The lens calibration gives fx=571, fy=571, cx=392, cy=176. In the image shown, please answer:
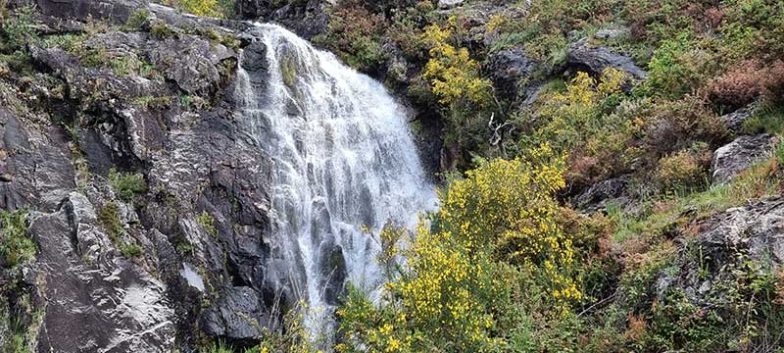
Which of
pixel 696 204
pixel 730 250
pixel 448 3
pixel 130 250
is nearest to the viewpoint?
pixel 730 250

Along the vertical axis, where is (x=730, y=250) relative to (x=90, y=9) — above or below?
below

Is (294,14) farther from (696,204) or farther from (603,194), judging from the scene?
(696,204)

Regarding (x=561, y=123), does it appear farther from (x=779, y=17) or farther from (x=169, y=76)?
(x=169, y=76)

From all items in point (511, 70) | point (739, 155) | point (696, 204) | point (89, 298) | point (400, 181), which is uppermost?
point (739, 155)

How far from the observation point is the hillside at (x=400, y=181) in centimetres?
717

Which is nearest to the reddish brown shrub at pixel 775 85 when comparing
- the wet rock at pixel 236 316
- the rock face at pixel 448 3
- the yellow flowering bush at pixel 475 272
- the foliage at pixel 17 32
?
the yellow flowering bush at pixel 475 272

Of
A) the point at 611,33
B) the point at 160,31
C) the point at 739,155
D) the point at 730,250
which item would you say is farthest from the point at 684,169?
the point at 160,31

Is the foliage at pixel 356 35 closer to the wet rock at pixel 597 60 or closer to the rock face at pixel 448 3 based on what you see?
the rock face at pixel 448 3

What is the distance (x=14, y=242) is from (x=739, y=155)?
12.1 meters

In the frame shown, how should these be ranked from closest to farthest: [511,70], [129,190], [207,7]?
1. [129,190]
2. [511,70]
3. [207,7]

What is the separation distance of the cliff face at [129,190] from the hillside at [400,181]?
5 centimetres

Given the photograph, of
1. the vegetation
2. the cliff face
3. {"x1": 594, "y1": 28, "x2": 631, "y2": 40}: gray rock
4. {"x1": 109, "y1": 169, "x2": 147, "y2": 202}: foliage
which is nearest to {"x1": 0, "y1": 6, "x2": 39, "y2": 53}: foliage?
the cliff face

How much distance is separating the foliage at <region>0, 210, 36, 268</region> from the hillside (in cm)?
3

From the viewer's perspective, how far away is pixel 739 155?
8.77 m
